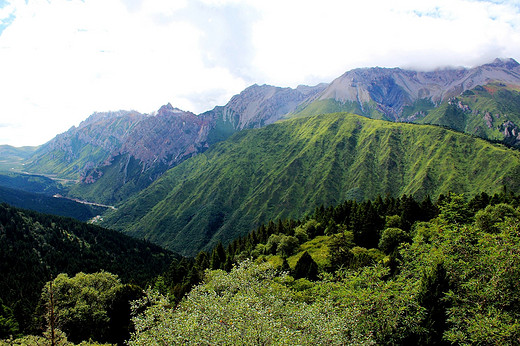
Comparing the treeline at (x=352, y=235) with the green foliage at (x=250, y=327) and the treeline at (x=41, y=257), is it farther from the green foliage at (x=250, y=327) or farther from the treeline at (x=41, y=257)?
the treeline at (x=41, y=257)

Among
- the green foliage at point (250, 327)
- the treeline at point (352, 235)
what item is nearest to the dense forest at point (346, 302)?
the green foliage at point (250, 327)

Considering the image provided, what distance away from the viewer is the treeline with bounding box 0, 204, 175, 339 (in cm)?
10994

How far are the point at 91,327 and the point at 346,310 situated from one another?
74522mm

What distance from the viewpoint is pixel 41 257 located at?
15088 centimetres

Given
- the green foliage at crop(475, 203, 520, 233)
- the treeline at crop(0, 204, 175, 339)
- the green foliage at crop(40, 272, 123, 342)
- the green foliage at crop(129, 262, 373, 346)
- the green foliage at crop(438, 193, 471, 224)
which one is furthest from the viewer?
the treeline at crop(0, 204, 175, 339)

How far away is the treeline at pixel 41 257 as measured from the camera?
361 ft

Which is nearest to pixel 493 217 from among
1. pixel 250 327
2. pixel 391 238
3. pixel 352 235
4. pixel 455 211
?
pixel 455 211

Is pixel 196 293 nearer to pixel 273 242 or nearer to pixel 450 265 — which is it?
pixel 450 265

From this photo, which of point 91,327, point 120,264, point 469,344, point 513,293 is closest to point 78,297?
point 91,327

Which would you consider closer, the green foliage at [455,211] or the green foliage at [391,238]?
the green foliage at [455,211]

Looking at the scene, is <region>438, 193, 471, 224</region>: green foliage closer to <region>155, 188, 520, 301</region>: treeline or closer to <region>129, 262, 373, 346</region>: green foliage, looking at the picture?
<region>155, 188, 520, 301</region>: treeline

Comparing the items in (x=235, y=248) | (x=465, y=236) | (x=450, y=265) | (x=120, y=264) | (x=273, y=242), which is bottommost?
(x=120, y=264)

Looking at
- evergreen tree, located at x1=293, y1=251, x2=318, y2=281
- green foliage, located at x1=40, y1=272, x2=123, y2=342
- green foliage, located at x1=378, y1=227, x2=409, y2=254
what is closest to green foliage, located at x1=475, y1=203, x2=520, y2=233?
green foliage, located at x1=378, y1=227, x2=409, y2=254

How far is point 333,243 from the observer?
7781 cm
